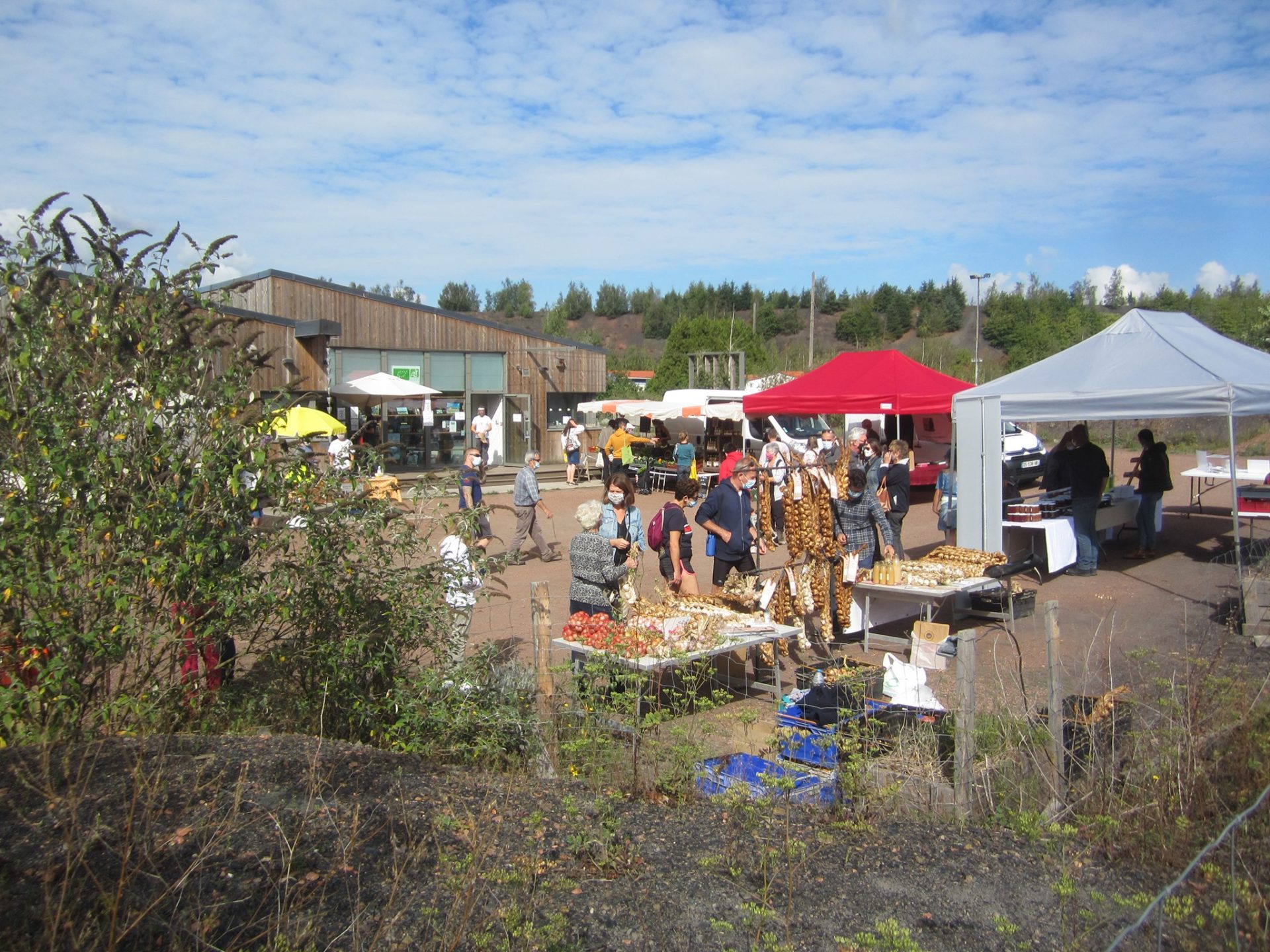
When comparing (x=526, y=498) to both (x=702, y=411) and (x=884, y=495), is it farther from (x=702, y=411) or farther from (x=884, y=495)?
(x=702, y=411)

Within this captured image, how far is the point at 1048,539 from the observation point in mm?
11500

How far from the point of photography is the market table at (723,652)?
563 centimetres

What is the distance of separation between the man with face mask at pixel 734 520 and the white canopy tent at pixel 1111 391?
3878mm

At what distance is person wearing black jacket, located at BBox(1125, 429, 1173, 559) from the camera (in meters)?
13.1

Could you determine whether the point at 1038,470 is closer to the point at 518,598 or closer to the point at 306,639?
the point at 518,598

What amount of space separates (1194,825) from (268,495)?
473cm

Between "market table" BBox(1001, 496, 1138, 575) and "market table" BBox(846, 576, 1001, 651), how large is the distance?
2.53 metres

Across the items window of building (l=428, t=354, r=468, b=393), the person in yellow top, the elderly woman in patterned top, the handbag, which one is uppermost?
window of building (l=428, t=354, r=468, b=393)

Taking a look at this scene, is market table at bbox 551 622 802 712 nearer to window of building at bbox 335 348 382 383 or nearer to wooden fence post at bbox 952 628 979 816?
wooden fence post at bbox 952 628 979 816

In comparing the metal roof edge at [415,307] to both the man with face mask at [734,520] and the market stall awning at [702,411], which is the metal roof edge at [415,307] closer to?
the market stall awning at [702,411]

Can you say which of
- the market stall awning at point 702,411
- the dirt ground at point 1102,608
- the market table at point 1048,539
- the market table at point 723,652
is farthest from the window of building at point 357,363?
the market table at point 723,652

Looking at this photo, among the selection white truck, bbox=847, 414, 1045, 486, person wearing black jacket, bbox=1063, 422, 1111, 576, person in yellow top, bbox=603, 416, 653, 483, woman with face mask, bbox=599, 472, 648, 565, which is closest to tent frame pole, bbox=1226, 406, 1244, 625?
person wearing black jacket, bbox=1063, 422, 1111, 576

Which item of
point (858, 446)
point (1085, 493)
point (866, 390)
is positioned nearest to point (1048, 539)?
point (1085, 493)

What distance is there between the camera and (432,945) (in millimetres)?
3043
